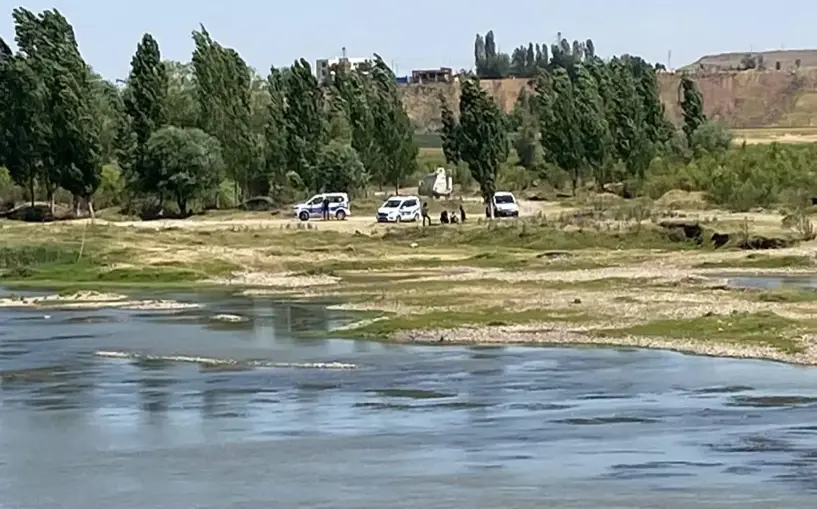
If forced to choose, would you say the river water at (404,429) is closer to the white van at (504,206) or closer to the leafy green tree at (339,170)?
the white van at (504,206)

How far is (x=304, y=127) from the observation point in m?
105

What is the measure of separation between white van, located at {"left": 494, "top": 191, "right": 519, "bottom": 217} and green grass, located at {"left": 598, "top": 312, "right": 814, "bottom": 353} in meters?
49.9

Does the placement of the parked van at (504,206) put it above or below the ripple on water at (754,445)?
above

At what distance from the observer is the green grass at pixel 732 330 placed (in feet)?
115

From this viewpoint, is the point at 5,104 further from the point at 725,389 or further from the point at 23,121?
the point at 725,389

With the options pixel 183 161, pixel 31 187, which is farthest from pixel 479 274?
pixel 31 187

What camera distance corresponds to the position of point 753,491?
19656 mm

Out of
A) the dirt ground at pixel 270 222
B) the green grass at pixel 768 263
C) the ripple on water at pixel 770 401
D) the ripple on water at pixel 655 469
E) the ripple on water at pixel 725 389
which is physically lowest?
the green grass at pixel 768 263

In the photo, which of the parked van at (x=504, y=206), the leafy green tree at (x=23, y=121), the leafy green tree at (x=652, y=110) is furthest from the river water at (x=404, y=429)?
the leafy green tree at (x=652, y=110)

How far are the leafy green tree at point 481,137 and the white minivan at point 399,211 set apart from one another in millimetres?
4071

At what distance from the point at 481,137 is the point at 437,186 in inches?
895

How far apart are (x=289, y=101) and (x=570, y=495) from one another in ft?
286

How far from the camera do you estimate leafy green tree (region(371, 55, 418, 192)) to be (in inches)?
4395

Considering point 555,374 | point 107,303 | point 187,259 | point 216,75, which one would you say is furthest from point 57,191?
point 555,374
